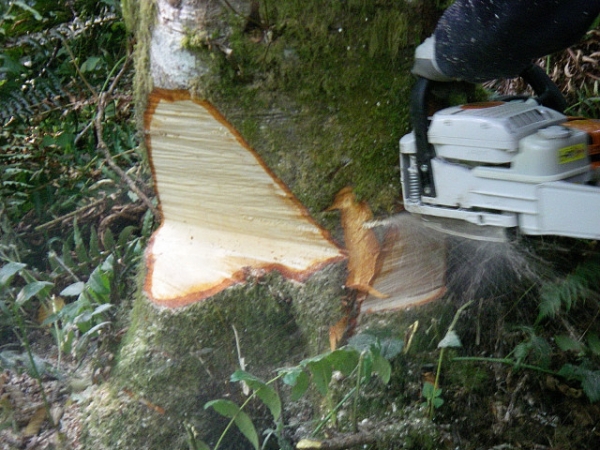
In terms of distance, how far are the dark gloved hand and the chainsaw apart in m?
0.13

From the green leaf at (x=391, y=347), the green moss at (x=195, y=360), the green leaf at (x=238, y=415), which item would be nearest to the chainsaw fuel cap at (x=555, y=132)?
the green leaf at (x=391, y=347)

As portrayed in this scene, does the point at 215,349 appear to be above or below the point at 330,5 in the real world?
below

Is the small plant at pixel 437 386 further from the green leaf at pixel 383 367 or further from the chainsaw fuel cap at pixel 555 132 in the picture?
the chainsaw fuel cap at pixel 555 132

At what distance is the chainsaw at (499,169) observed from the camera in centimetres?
149

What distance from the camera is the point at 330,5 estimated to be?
1734 millimetres

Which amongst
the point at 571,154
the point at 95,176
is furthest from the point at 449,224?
the point at 95,176

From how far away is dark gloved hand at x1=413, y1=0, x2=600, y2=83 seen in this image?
137cm

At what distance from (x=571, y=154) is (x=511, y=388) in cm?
77

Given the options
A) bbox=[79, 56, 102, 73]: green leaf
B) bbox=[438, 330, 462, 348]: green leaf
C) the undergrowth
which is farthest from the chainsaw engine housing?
bbox=[79, 56, 102, 73]: green leaf

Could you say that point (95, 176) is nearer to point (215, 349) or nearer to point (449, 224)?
point (215, 349)

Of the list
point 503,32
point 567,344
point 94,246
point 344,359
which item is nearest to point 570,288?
point 567,344

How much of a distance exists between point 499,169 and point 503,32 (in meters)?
0.34

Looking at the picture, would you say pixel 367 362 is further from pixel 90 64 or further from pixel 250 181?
pixel 90 64

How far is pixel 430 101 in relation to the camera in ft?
5.94
